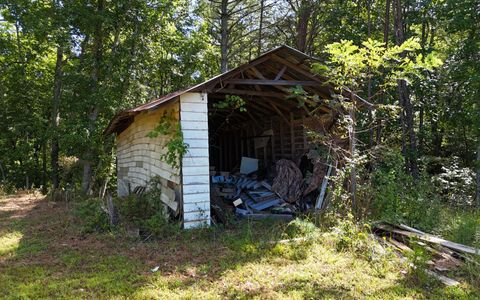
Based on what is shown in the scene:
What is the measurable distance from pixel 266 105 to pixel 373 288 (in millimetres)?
6793

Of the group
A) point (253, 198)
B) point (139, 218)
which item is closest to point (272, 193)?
point (253, 198)

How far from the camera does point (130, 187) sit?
34.3 feet

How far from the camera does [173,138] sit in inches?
244

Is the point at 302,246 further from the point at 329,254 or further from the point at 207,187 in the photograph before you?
the point at 207,187

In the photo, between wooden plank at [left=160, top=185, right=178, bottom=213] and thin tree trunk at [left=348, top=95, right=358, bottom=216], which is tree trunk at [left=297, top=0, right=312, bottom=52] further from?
wooden plank at [left=160, top=185, right=178, bottom=213]

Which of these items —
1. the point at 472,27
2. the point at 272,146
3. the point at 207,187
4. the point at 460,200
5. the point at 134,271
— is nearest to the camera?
the point at 134,271

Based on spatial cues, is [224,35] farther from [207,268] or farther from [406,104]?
[207,268]

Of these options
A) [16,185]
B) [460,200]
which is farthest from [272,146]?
[16,185]

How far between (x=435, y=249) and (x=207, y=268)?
3.03 m

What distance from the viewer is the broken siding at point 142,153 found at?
7045 millimetres

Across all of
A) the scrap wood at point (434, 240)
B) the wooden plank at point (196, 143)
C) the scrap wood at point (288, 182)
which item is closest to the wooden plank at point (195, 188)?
the wooden plank at point (196, 143)

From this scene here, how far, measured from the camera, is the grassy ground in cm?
365

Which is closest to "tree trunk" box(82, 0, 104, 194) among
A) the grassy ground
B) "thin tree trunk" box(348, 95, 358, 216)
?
the grassy ground

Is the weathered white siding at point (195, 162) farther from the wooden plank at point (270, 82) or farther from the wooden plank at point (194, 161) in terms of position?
the wooden plank at point (270, 82)
